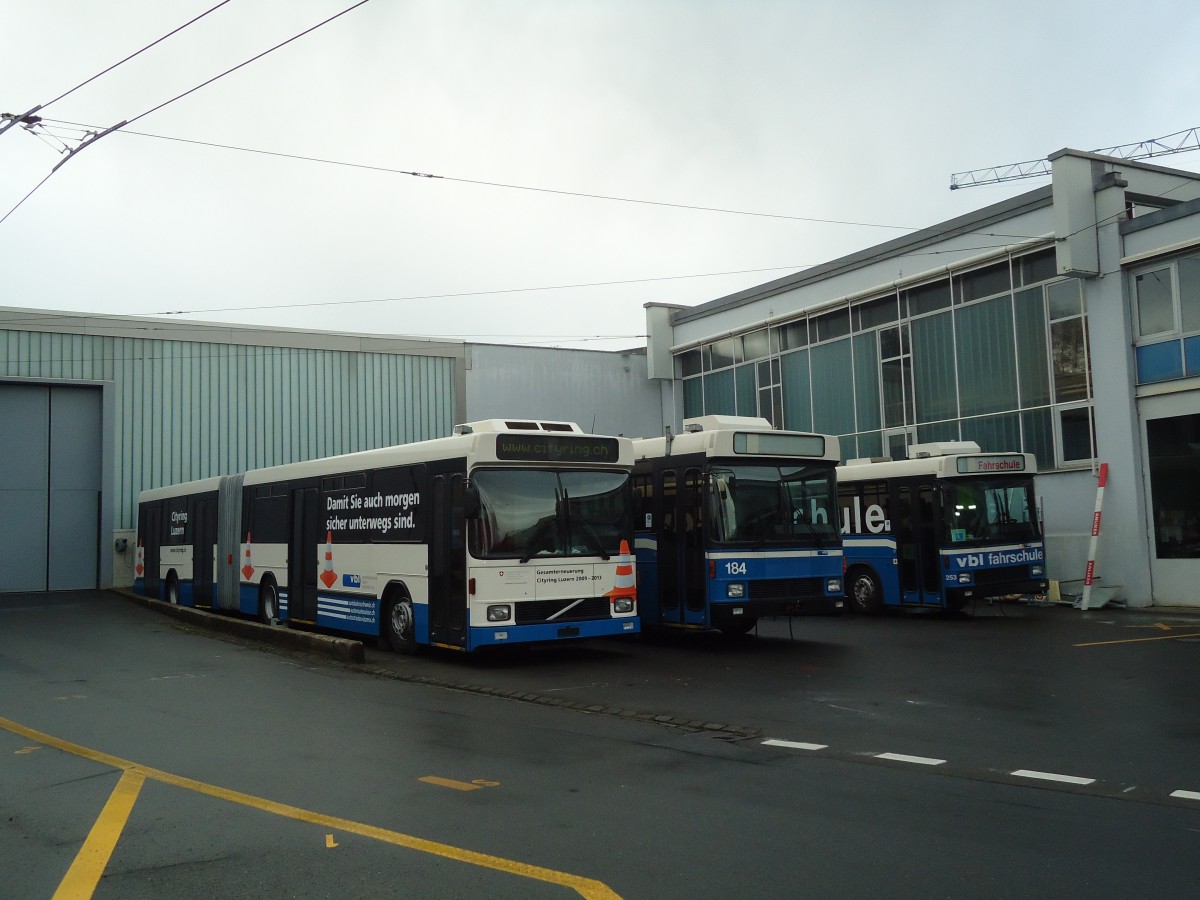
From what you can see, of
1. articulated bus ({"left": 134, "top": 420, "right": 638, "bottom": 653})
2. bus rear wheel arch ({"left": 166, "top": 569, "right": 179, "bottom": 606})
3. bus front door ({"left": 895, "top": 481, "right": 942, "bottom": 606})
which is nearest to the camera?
articulated bus ({"left": 134, "top": 420, "right": 638, "bottom": 653})

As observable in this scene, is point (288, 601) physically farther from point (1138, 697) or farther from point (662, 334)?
point (662, 334)

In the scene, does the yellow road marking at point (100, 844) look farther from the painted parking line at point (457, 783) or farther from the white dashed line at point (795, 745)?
the white dashed line at point (795, 745)

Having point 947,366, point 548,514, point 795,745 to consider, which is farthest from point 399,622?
point 947,366

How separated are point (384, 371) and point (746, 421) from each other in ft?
66.3

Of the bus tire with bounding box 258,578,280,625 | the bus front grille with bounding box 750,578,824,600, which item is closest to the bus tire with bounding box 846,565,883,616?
the bus front grille with bounding box 750,578,824,600

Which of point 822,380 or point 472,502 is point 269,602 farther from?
point 822,380

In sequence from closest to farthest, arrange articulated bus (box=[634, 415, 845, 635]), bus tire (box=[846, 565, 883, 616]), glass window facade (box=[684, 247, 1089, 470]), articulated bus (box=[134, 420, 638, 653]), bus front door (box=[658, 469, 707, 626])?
articulated bus (box=[134, 420, 638, 653])
articulated bus (box=[634, 415, 845, 635])
bus front door (box=[658, 469, 707, 626])
bus tire (box=[846, 565, 883, 616])
glass window facade (box=[684, 247, 1089, 470])

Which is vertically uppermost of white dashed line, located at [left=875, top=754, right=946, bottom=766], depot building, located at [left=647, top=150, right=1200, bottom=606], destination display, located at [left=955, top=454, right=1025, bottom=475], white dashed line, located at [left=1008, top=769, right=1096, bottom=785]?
depot building, located at [left=647, top=150, right=1200, bottom=606]

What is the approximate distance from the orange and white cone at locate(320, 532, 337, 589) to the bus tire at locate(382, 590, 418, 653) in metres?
1.78

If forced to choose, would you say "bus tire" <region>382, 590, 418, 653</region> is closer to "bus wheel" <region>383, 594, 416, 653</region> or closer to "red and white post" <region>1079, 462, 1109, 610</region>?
"bus wheel" <region>383, 594, 416, 653</region>

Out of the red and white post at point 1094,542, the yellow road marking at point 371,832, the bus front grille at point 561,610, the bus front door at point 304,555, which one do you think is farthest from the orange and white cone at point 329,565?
the red and white post at point 1094,542

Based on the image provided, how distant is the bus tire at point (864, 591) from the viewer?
2073 cm

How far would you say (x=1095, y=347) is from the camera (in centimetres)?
2297

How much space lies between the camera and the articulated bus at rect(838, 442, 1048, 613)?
19281mm
